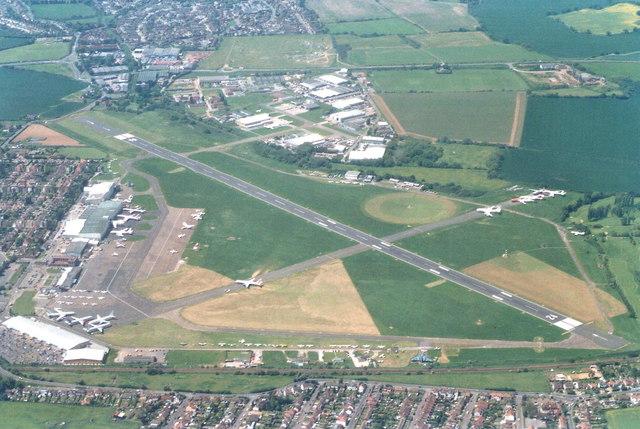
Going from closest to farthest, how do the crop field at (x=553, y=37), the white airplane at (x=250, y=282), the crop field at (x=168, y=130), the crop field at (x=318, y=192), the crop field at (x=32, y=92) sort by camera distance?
the white airplane at (x=250, y=282) → the crop field at (x=318, y=192) → the crop field at (x=168, y=130) → the crop field at (x=32, y=92) → the crop field at (x=553, y=37)

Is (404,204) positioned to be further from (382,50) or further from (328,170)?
(382,50)

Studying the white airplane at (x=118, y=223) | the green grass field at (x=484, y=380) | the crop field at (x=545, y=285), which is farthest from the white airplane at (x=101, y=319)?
the crop field at (x=545, y=285)

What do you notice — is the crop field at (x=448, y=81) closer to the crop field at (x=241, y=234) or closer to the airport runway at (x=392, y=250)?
the airport runway at (x=392, y=250)

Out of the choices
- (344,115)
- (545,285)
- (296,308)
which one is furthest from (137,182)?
(545,285)

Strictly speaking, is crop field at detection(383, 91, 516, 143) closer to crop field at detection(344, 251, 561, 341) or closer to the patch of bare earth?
crop field at detection(344, 251, 561, 341)

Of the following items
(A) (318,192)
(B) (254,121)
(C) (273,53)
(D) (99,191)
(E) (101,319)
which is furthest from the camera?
(C) (273,53)

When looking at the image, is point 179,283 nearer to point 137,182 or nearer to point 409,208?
point 137,182

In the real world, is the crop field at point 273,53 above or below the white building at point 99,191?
below
